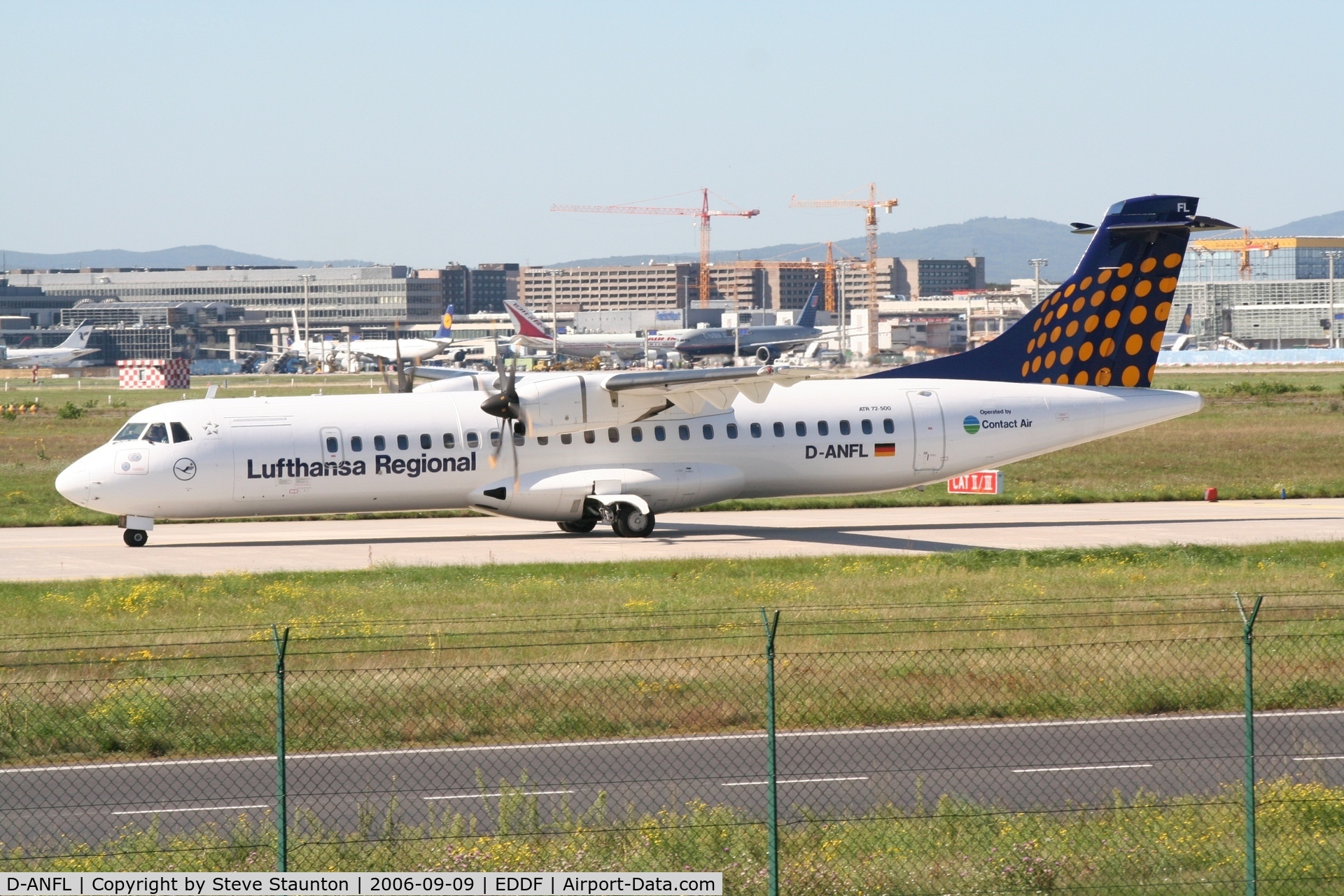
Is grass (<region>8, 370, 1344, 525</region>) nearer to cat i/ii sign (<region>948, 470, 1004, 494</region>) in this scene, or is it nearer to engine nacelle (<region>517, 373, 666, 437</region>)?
cat i/ii sign (<region>948, 470, 1004, 494</region>)

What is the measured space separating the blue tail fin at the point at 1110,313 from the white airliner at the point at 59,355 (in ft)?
518

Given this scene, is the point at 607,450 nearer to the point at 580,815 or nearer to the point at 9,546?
the point at 9,546

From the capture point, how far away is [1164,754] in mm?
14375

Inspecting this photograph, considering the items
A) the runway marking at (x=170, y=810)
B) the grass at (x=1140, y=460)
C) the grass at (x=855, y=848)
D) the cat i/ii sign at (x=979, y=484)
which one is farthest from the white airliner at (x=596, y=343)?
the grass at (x=855, y=848)

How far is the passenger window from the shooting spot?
29312 millimetres

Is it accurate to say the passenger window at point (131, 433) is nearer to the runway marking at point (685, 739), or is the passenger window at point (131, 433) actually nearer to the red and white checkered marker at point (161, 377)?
the runway marking at point (685, 739)

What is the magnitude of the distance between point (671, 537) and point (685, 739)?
16213 millimetres

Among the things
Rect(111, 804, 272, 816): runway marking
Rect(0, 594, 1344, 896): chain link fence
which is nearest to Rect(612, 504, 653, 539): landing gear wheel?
Rect(0, 594, 1344, 896): chain link fence

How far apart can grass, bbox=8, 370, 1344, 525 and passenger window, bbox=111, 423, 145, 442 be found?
22.7ft

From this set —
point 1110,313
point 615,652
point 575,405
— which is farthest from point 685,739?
point 1110,313

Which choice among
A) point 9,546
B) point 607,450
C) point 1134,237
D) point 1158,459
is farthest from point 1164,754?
point 1158,459

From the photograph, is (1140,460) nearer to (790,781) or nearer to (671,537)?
(671,537)

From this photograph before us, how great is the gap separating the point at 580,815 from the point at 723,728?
163 inches

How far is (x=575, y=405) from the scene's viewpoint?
3000 centimetres
